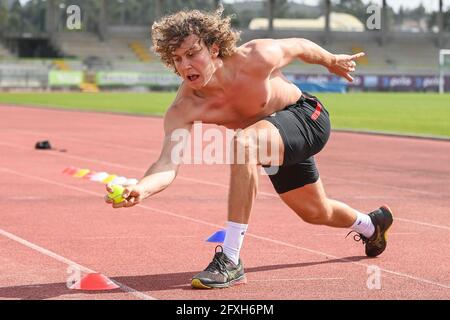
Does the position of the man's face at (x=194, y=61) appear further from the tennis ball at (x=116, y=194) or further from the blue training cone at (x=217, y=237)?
the blue training cone at (x=217, y=237)

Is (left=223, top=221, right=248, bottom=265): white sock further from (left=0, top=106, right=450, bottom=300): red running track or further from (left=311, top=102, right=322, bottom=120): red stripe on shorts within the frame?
(left=311, top=102, right=322, bottom=120): red stripe on shorts

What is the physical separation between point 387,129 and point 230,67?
2000 cm

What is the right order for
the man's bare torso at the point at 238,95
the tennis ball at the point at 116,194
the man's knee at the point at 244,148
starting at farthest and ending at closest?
the man's bare torso at the point at 238,95, the man's knee at the point at 244,148, the tennis ball at the point at 116,194

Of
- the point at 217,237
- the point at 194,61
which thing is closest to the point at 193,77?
the point at 194,61

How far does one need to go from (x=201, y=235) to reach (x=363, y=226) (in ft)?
6.12

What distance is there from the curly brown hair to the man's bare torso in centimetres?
14

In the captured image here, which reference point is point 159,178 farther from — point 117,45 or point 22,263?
point 117,45

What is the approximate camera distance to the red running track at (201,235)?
23.8 feet

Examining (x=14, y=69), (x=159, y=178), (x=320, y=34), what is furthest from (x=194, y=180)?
(x=320, y=34)

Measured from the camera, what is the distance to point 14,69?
61312 mm

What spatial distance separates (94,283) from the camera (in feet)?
23.2

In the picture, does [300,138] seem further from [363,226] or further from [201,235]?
[201,235]

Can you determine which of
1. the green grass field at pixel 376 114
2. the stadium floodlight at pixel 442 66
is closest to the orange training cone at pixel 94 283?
the green grass field at pixel 376 114

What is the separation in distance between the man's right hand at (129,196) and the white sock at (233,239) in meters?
0.80
